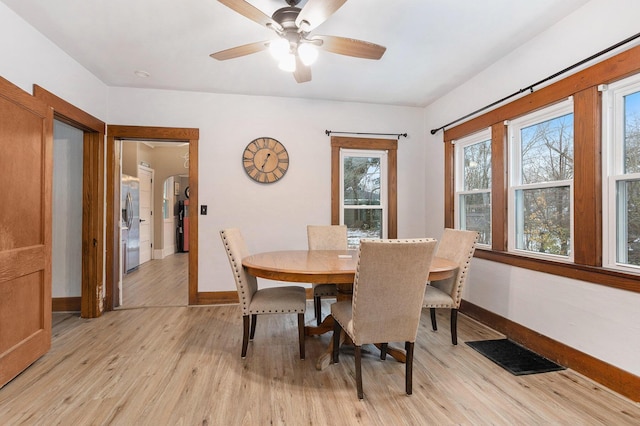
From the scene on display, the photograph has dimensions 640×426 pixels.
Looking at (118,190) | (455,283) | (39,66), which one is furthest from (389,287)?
(118,190)

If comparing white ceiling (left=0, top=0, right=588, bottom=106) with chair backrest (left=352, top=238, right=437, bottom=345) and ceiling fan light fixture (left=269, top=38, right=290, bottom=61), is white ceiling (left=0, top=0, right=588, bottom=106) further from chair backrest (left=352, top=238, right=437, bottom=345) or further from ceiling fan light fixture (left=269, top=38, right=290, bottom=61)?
chair backrest (left=352, top=238, right=437, bottom=345)

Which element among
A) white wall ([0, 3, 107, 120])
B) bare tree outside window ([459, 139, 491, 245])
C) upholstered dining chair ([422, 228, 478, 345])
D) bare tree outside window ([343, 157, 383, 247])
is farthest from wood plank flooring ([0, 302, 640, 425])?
white wall ([0, 3, 107, 120])

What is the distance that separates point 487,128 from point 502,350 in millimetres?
2072

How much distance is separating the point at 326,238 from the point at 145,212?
4.99 metres

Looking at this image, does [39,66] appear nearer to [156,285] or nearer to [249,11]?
[249,11]

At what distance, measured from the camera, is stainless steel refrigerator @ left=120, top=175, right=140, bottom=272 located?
520cm

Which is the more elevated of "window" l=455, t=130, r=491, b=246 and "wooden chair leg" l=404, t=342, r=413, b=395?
"window" l=455, t=130, r=491, b=246

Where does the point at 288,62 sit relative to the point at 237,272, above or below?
above

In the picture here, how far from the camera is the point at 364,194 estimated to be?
422 centimetres

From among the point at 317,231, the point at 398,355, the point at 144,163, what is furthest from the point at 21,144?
the point at 144,163

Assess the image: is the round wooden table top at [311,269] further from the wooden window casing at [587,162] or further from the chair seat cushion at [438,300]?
the wooden window casing at [587,162]

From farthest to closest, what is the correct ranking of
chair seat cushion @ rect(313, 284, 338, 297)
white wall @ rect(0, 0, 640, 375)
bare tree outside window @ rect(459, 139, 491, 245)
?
bare tree outside window @ rect(459, 139, 491, 245)
chair seat cushion @ rect(313, 284, 338, 297)
white wall @ rect(0, 0, 640, 375)

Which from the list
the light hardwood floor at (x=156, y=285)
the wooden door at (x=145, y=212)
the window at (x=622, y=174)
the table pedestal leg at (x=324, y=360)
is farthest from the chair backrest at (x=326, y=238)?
the wooden door at (x=145, y=212)

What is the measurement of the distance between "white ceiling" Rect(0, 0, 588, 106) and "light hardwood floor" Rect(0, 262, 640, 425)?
2.51 metres
